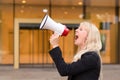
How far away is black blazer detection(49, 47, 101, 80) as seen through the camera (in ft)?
10.7

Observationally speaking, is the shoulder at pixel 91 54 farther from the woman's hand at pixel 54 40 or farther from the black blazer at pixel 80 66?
the woman's hand at pixel 54 40

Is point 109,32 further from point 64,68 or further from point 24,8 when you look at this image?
point 64,68

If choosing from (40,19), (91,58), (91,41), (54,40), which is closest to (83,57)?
(91,58)

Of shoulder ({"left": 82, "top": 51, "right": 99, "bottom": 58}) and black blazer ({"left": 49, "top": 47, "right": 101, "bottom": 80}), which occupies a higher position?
shoulder ({"left": 82, "top": 51, "right": 99, "bottom": 58})

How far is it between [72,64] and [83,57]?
13 cm

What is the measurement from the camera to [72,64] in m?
3.29

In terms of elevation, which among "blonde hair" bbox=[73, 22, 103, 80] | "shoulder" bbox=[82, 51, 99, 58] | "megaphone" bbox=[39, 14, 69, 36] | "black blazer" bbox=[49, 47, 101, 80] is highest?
"megaphone" bbox=[39, 14, 69, 36]

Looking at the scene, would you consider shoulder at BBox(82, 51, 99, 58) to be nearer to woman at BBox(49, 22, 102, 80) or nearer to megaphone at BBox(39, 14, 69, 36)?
woman at BBox(49, 22, 102, 80)

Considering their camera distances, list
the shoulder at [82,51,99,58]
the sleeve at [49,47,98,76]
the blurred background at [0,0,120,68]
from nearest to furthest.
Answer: the sleeve at [49,47,98,76] → the shoulder at [82,51,99,58] → the blurred background at [0,0,120,68]

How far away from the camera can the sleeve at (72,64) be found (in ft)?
10.7

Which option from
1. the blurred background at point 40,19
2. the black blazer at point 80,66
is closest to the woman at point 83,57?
the black blazer at point 80,66

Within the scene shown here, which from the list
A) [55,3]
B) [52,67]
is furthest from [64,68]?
[55,3]

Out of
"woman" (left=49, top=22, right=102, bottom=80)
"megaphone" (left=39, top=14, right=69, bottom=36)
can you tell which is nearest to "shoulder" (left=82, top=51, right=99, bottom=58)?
"woman" (left=49, top=22, right=102, bottom=80)

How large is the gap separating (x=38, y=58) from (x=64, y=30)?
2213 centimetres
